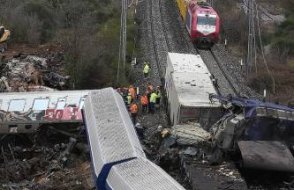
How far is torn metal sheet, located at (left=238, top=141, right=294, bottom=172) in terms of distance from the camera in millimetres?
16500

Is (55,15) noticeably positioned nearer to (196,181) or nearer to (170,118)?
(170,118)

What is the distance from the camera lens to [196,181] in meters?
15.5

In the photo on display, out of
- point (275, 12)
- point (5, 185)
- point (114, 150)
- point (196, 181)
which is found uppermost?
point (114, 150)

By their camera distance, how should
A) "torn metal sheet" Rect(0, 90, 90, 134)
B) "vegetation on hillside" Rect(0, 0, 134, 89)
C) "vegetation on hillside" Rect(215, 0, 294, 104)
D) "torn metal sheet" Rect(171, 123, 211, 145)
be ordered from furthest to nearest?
1. "vegetation on hillside" Rect(215, 0, 294, 104)
2. "vegetation on hillside" Rect(0, 0, 134, 89)
3. "torn metal sheet" Rect(0, 90, 90, 134)
4. "torn metal sheet" Rect(171, 123, 211, 145)

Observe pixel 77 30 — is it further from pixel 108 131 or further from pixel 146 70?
pixel 108 131

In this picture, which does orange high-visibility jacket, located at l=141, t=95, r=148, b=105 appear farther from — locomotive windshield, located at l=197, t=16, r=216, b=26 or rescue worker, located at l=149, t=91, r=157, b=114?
locomotive windshield, located at l=197, t=16, r=216, b=26

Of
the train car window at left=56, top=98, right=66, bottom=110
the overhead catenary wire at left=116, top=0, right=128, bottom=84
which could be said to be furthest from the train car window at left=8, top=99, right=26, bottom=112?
the overhead catenary wire at left=116, top=0, right=128, bottom=84

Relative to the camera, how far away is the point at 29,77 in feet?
90.1

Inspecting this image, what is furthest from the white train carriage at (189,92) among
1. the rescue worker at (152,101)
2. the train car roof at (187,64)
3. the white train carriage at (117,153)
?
the white train carriage at (117,153)

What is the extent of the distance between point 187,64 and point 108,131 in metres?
12.3

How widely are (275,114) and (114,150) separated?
22.6 feet

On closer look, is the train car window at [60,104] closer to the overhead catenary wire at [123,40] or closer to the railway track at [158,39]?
the overhead catenary wire at [123,40]

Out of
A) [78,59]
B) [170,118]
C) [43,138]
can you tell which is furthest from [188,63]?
[43,138]

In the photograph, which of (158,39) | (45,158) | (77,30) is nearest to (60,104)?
(45,158)
